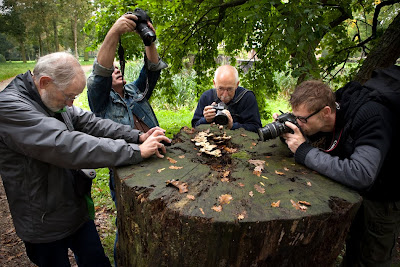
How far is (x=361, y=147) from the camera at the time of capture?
1668 millimetres

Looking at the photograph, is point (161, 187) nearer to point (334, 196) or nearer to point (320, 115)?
point (334, 196)

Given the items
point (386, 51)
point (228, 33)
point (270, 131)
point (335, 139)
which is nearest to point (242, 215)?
point (270, 131)

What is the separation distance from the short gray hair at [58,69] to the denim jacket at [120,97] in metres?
0.46

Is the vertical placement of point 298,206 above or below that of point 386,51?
below

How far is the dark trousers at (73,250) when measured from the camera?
189cm

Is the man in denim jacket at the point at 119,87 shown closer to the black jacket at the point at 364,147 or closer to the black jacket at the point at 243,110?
the black jacket at the point at 243,110

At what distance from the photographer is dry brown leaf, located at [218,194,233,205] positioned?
1522 millimetres

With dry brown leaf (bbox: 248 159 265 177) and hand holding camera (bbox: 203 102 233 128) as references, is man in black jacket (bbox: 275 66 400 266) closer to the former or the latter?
dry brown leaf (bbox: 248 159 265 177)

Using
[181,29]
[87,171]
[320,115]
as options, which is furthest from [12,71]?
[320,115]

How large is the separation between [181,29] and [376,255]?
13.1 ft

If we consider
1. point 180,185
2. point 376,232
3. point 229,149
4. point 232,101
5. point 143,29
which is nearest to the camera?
point 180,185

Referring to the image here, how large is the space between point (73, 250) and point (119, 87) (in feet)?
4.94

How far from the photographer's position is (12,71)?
14.2 metres

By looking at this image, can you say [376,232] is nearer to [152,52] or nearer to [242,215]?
[242,215]
